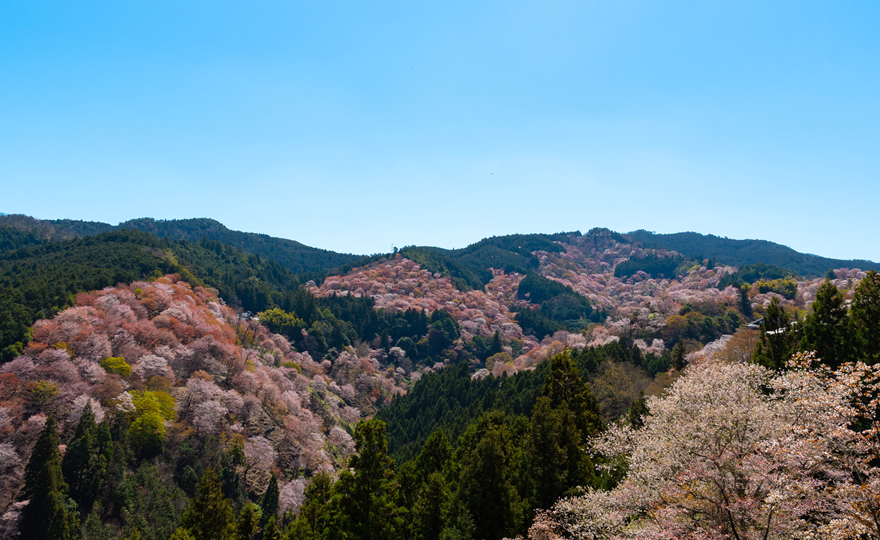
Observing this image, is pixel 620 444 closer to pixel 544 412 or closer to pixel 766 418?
pixel 544 412

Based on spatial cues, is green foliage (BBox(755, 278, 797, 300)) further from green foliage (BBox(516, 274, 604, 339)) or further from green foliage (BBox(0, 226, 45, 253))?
green foliage (BBox(0, 226, 45, 253))

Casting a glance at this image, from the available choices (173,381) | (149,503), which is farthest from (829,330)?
(173,381)

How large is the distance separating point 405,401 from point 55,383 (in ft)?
154

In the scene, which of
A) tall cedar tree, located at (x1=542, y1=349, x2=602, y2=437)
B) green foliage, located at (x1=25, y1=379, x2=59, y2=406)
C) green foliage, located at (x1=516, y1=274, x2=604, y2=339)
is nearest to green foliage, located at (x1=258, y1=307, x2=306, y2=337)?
green foliage, located at (x1=25, y1=379, x2=59, y2=406)

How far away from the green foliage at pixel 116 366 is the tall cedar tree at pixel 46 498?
37.3 ft

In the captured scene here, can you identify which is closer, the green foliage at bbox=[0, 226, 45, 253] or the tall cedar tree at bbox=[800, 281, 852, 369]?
the tall cedar tree at bbox=[800, 281, 852, 369]

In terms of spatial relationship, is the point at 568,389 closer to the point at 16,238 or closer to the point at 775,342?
the point at 775,342

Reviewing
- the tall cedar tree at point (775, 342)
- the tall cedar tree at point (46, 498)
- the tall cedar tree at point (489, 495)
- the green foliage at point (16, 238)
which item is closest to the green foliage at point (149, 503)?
the tall cedar tree at point (46, 498)

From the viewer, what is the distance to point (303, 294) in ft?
333

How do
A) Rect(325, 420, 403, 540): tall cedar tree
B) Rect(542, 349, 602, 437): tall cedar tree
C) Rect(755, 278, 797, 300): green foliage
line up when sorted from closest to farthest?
Rect(325, 420, 403, 540): tall cedar tree < Rect(542, 349, 602, 437): tall cedar tree < Rect(755, 278, 797, 300): green foliage

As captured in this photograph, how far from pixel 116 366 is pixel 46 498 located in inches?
632

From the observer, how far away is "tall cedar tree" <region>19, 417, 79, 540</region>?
3147cm

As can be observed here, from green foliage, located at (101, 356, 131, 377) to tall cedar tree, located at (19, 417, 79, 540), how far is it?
37.3ft

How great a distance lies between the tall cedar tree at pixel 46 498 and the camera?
1239 inches
